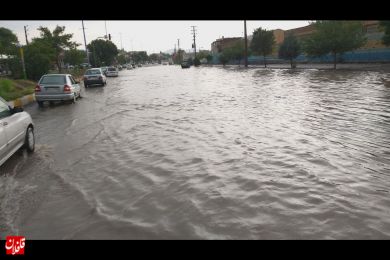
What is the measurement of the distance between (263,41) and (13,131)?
5751 cm

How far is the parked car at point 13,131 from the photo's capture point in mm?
6492

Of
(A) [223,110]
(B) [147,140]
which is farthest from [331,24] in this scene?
(B) [147,140]

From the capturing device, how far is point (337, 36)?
39.5 meters

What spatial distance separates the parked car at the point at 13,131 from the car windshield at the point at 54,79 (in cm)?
985

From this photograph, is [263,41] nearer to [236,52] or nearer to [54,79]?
[236,52]

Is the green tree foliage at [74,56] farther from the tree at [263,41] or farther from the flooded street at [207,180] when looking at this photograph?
the flooded street at [207,180]

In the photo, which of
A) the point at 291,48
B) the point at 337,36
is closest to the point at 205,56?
the point at 291,48

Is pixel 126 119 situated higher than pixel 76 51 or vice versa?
pixel 76 51

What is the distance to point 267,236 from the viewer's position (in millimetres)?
4055

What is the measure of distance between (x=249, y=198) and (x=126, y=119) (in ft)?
27.4

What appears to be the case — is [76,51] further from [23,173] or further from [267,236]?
[267,236]

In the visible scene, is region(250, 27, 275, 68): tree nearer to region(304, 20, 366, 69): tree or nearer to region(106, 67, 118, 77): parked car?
region(304, 20, 366, 69): tree

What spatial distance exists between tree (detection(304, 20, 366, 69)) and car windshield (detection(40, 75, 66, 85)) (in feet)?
101
